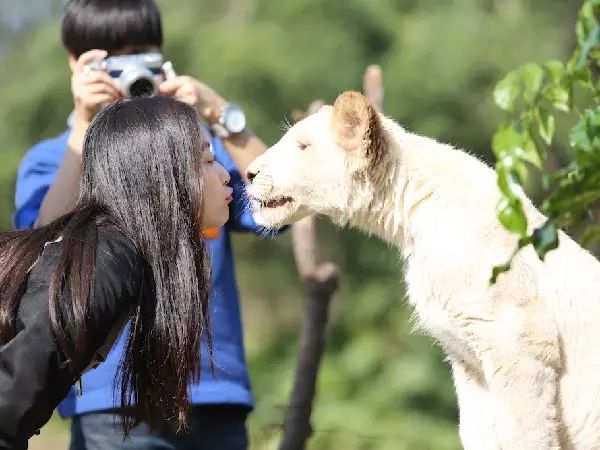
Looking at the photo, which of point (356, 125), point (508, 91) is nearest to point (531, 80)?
point (508, 91)

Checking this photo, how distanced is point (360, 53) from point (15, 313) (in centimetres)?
566

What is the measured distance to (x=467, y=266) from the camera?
2945 millimetres

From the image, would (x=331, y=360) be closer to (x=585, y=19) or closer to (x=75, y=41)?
(x=75, y=41)

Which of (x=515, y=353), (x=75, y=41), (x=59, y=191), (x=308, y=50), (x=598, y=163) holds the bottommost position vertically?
(x=515, y=353)

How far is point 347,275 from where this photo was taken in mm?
8414

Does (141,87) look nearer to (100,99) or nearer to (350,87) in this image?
(100,99)

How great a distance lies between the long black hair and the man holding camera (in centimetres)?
51

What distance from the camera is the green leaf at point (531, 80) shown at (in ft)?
6.16

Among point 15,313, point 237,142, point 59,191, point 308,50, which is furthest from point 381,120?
point 308,50

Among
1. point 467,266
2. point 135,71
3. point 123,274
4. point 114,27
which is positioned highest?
point 114,27

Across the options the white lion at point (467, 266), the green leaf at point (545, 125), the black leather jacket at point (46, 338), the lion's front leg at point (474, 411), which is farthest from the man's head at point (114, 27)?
the green leaf at point (545, 125)

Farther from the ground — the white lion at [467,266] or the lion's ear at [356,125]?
the lion's ear at [356,125]

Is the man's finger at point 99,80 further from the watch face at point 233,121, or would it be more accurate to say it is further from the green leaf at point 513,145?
the green leaf at point 513,145

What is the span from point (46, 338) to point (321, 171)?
1134 millimetres
